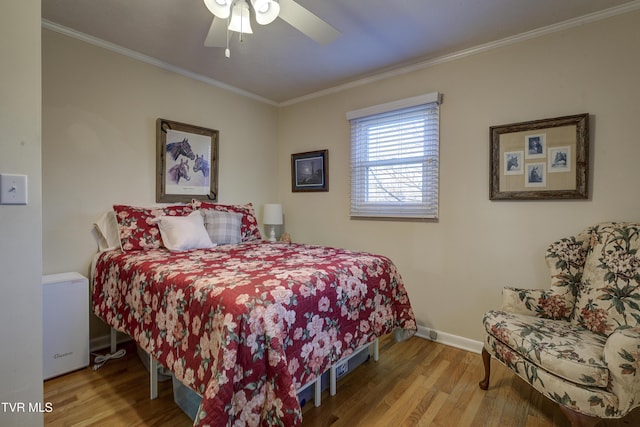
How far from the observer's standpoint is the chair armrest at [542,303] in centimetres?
188

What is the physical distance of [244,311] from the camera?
1.23 meters

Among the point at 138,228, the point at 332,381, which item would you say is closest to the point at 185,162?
the point at 138,228

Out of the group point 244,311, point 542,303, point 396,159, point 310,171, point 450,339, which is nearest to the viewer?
point 244,311

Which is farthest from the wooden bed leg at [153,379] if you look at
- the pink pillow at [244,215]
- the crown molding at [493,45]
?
the crown molding at [493,45]

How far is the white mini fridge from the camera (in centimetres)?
199

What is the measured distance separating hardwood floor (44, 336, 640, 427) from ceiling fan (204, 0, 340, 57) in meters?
2.08

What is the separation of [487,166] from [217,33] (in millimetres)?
2182

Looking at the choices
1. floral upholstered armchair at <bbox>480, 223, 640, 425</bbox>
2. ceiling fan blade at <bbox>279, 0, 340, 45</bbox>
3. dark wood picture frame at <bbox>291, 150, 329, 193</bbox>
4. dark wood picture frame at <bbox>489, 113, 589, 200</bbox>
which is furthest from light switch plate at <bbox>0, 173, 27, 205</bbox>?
dark wood picture frame at <bbox>489, 113, 589, 200</bbox>

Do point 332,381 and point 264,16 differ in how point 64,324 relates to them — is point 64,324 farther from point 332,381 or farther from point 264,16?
point 264,16

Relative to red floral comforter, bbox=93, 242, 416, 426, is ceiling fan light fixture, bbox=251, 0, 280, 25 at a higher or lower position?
higher

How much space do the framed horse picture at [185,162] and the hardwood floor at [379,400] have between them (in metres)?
1.50

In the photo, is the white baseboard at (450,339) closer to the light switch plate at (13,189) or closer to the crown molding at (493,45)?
the crown molding at (493,45)

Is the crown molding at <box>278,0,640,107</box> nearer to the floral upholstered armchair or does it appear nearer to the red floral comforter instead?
the floral upholstered armchair

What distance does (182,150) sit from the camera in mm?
2961
